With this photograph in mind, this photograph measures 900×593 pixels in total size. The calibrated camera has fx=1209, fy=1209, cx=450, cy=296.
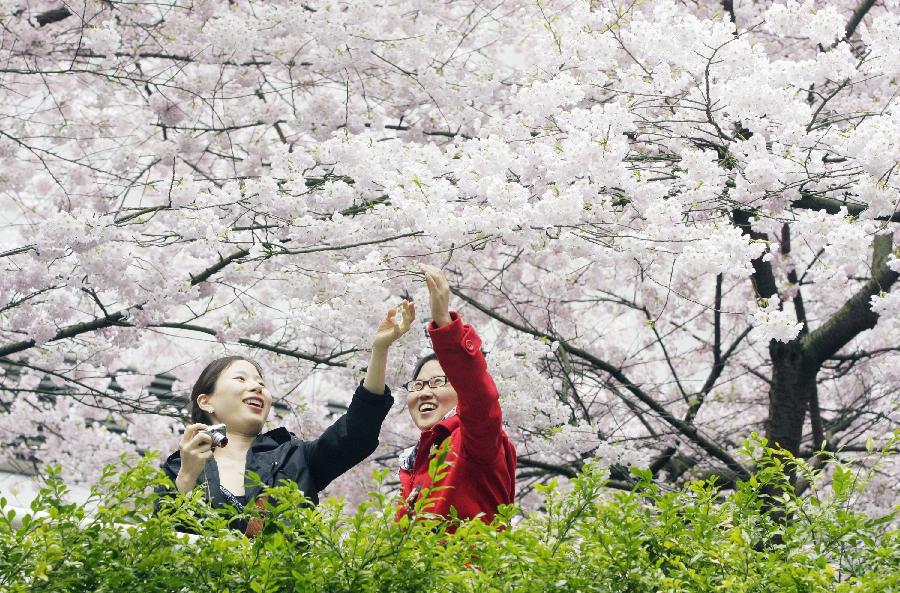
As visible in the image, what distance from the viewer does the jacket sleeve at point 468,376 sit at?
339 centimetres

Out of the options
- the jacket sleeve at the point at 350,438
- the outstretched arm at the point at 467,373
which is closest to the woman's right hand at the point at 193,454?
the jacket sleeve at the point at 350,438

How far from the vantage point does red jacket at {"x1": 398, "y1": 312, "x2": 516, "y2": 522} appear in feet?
11.1

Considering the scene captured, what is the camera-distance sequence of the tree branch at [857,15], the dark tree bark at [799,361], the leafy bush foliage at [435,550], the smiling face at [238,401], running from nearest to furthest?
the leafy bush foliage at [435,550]
the smiling face at [238,401]
the dark tree bark at [799,361]
the tree branch at [857,15]

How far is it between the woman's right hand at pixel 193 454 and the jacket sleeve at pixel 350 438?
1.50 feet

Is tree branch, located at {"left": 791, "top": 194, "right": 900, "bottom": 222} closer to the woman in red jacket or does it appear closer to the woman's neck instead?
the woman in red jacket

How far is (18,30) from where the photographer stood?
680 cm

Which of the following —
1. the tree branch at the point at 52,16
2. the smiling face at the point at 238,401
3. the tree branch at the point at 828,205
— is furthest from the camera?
the tree branch at the point at 52,16

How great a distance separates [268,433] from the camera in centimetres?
381

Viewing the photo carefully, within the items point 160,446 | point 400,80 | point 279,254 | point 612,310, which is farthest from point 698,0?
point 160,446

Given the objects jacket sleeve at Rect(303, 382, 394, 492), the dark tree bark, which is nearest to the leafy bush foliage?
jacket sleeve at Rect(303, 382, 394, 492)

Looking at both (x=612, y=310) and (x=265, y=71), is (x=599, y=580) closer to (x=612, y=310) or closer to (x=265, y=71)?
(x=265, y=71)

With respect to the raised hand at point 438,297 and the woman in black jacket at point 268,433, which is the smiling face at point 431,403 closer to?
the woman in black jacket at point 268,433

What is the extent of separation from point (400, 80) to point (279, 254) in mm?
1612

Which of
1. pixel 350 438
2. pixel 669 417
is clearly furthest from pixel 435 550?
pixel 669 417
